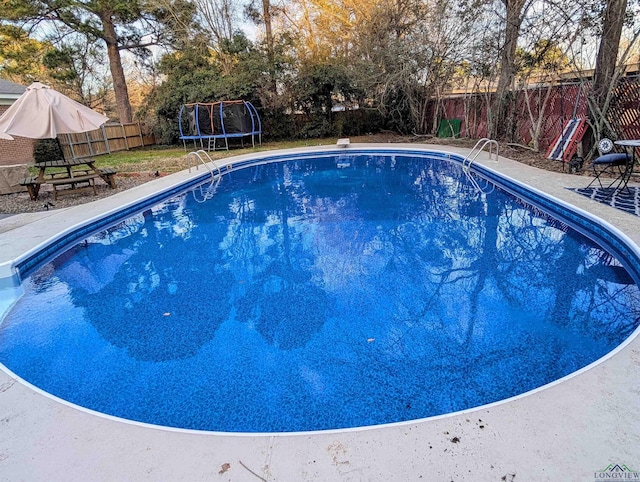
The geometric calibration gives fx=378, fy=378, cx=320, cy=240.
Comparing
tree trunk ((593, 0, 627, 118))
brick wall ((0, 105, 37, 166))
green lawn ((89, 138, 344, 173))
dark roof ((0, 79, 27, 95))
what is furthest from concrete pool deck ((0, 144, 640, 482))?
dark roof ((0, 79, 27, 95))

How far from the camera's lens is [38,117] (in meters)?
6.07

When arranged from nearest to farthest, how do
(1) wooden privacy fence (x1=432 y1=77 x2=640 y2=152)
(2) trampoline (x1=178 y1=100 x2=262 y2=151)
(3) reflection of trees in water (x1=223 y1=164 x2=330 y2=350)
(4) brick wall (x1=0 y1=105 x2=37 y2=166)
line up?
(3) reflection of trees in water (x1=223 y1=164 x2=330 y2=350)
(1) wooden privacy fence (x1=432 y1=77 x2=640 y2=152)
(4) brick wall (x1=0 y1=105 x2=37 y2=166)
(2) trampoline (x1=178 y1=100 x2=262 y2=151)

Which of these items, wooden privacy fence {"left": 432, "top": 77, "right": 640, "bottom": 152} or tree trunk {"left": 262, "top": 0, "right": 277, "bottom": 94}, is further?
tree trunk {"left": 262, "top": 0, "right": 277, "bottom": 94}

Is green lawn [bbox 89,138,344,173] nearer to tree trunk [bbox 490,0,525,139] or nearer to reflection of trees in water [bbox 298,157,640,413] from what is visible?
tree trunk [bbox 490,0,525,139]

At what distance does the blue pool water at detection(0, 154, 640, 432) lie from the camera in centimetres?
236

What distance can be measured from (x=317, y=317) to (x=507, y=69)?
31.5 ft

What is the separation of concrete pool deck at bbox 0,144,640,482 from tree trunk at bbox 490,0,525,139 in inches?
370

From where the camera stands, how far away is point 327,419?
2164 mm

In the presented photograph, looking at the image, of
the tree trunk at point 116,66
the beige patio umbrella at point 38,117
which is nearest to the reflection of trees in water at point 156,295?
the beige patio umbrella at point 38,117

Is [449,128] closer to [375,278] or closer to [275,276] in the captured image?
[375,278]

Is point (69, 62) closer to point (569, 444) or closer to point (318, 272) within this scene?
point (318, 272)

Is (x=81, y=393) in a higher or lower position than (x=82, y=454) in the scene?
lower

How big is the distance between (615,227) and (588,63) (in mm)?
5329

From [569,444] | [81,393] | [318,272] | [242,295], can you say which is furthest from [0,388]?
[569,444]
